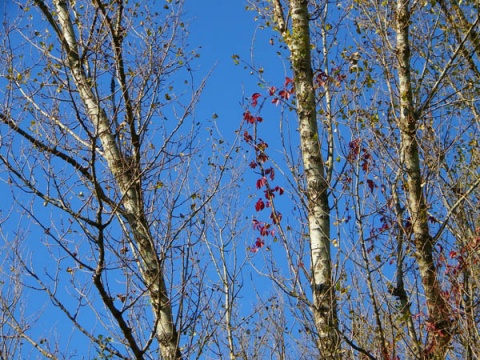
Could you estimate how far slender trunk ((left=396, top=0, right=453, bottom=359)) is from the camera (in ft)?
22.6

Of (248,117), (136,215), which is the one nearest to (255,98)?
(248,117)

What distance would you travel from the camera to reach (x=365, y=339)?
7105mm

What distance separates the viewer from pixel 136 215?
22.4ft

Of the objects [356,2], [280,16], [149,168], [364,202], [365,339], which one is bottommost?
[365,339]

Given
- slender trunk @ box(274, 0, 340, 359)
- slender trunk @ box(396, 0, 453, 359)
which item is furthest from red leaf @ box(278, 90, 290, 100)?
slender trunk @ box(396, 0, 453, 359)

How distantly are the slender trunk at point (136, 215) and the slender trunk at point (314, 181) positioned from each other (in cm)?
126

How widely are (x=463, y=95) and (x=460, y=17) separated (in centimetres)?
110

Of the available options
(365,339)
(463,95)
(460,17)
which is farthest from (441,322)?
(460,17)

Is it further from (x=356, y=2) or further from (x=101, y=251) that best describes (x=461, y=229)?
(x=101, y=251)

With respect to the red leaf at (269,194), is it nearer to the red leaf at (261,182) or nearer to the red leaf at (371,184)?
the red leaf at (261,182)

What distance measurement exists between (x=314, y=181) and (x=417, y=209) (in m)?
1.10

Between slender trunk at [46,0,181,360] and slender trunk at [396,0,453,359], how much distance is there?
2135 mm

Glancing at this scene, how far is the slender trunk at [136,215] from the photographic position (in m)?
6.51

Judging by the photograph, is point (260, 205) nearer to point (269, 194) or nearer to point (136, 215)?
point (269, 194)
